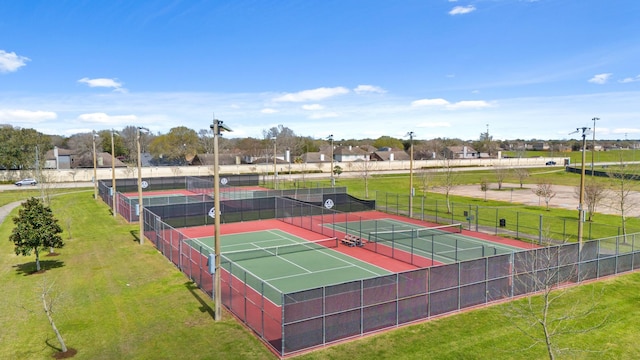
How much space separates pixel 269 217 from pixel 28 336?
28181mm

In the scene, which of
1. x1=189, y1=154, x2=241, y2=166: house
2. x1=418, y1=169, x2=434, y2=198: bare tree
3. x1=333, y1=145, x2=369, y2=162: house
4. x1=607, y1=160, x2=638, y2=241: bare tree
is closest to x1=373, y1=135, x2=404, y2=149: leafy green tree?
x1=333, y1=145, x2=369, y2=162: house

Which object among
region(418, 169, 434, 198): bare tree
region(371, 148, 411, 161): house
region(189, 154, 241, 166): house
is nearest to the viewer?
region(418, 169, 434, 198): bare tree

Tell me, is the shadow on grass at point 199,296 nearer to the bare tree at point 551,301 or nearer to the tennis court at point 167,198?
the bare tree at point 551,301

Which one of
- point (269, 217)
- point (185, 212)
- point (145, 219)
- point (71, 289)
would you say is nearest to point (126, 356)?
point (71, 289)

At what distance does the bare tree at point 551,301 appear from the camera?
17.4m

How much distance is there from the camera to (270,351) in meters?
15.5

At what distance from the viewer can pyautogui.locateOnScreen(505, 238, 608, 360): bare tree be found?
17.4 meters

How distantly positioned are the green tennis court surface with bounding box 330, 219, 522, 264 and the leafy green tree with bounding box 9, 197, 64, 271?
19.0 metres

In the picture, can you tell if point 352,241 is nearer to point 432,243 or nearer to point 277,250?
point 277,250

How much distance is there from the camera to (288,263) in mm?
28234

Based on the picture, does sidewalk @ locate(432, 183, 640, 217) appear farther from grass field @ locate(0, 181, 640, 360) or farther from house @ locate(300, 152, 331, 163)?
house @ locate(300, 152, 331, 163)

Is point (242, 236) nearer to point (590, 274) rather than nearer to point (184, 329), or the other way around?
point (184, 329)

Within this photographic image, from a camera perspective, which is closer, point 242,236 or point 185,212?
point 242,236

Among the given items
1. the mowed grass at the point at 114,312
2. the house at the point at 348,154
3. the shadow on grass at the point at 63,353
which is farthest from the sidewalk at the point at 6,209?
the house at the point at 348,154
